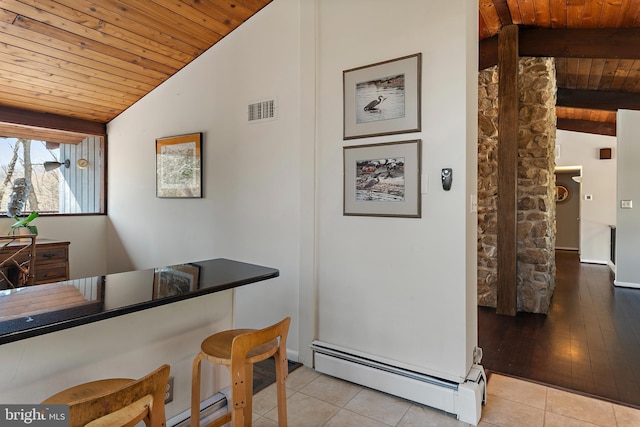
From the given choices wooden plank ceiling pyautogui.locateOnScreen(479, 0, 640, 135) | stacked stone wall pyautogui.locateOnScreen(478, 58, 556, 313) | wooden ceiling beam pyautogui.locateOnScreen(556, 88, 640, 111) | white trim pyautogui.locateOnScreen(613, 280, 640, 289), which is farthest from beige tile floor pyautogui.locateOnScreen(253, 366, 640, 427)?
wooden ceiling beam pyautogui.locateOnScreen(556, 88, 640, 111)

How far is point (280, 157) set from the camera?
2914 mm

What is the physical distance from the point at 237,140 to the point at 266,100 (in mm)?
460

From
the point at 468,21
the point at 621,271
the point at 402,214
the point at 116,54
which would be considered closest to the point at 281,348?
the point at 402,214

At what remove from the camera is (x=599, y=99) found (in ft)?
18.9

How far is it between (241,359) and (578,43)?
4.42 meters

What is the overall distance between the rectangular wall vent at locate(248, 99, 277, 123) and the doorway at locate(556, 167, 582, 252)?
8.92 m

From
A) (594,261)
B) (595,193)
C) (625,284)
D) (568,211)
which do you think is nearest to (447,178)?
(625,284)

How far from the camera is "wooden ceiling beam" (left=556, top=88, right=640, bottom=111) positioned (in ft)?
18.1

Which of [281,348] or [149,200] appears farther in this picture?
[149,200]

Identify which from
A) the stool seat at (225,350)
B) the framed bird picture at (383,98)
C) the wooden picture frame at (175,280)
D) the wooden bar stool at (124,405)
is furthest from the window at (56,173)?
the wooden bar stool at (124,405)

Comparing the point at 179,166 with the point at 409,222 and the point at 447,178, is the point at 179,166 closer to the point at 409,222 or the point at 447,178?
the point at 409,222

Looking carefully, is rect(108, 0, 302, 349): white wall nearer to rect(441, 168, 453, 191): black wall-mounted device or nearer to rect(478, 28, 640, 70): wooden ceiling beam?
rect(441, 168, 453, 191): black wall-mounted device

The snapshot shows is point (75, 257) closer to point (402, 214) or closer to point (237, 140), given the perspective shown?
point (237, 140)

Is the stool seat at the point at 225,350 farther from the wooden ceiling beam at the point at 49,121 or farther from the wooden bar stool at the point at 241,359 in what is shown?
the wooden ceiling beam at the point at 49,121
